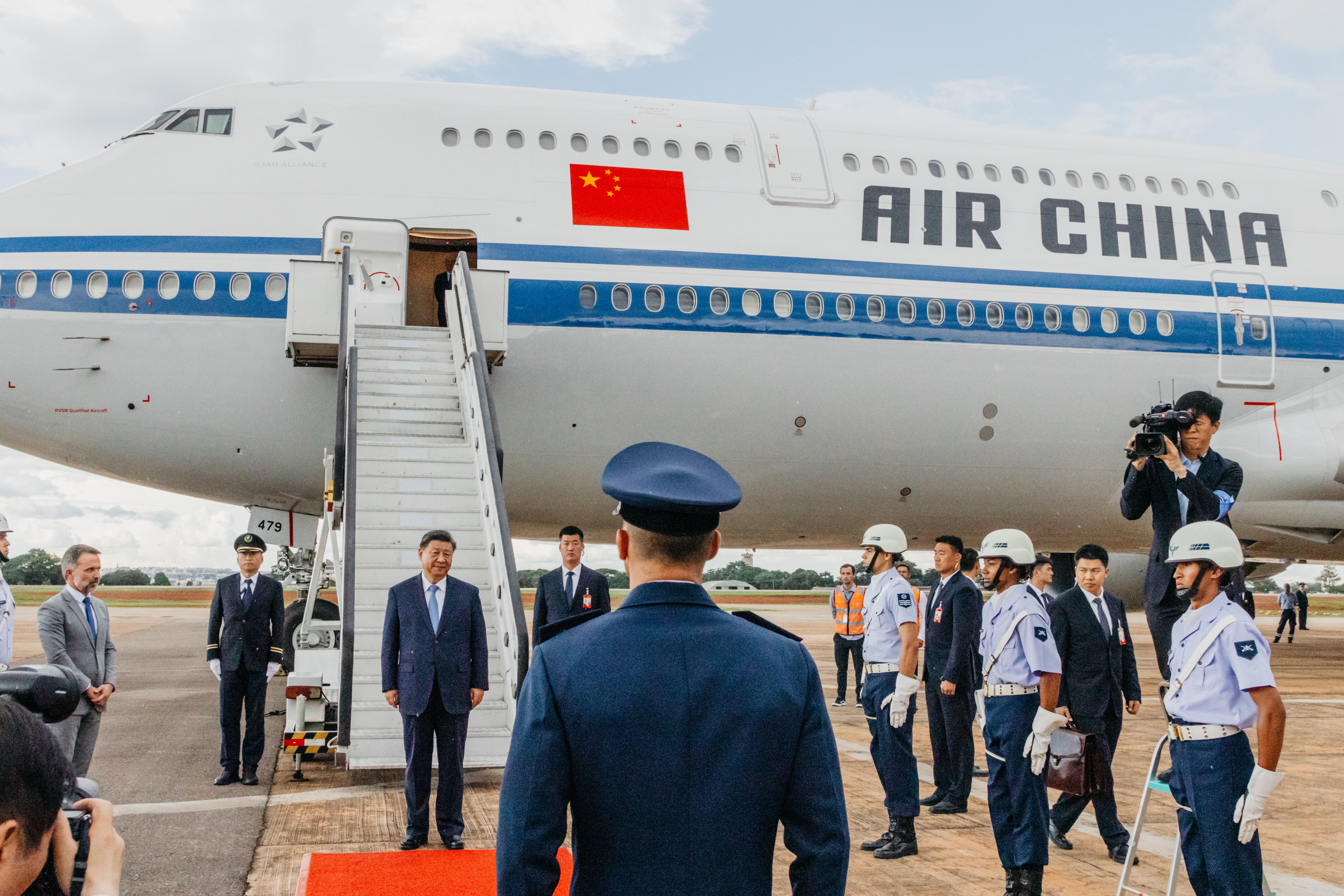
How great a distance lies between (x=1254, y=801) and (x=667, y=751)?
9.12 ft

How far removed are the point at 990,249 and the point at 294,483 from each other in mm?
7062

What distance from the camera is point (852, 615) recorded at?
12094 mm

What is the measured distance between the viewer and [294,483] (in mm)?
9844

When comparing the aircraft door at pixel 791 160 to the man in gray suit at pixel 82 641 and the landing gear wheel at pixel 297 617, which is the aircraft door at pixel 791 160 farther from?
the man in gray suit at pixel 82 641

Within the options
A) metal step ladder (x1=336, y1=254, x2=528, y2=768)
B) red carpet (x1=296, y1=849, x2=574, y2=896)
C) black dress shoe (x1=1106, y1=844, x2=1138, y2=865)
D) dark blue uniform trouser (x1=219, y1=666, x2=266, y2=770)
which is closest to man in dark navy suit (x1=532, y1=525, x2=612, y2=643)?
metal step ladder (x1=336, y1=254, x2=528, y2=768)

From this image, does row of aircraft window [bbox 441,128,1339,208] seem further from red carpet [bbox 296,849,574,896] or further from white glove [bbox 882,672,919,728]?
red carpet [bbox 296,849,574,896]

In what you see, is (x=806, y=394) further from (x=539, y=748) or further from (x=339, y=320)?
(x=539, y=748)

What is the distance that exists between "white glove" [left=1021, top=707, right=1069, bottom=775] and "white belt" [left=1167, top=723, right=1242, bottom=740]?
0.86 m

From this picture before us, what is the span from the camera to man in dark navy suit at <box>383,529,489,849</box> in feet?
17.7

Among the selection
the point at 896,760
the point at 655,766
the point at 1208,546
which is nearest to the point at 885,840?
the point at 896,760

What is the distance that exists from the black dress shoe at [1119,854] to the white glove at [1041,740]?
3.36ft

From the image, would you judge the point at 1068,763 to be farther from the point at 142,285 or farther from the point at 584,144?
the point at 142,285

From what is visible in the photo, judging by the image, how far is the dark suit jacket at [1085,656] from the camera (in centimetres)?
603

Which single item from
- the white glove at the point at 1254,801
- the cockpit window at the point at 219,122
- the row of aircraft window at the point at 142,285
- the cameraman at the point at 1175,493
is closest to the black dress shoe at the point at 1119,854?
the cameraman at the point at 1175,493
